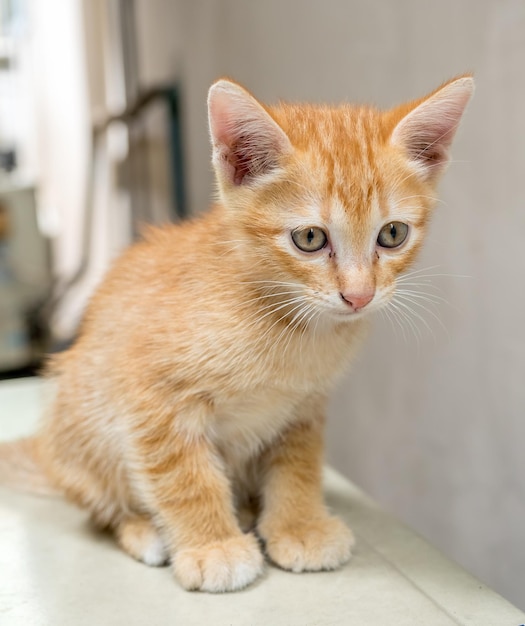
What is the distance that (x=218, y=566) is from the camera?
0.92 meters

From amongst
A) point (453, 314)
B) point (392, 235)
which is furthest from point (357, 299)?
point (453, 314)

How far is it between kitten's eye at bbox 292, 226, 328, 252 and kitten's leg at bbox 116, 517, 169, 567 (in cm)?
45

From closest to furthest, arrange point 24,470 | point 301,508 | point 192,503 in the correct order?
1. point 192,503
2. point 301,508
3. point 24,470

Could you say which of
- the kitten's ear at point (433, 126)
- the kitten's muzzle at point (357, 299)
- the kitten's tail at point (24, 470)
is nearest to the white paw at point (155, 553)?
the kitten's tail at point (24, 470)

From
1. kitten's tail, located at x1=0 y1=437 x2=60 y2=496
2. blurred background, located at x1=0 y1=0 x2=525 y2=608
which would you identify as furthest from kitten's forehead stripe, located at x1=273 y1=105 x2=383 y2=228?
kitten's tail, located at x1=0 y1=437 x2=60 y2=496

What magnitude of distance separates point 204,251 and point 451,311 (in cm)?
62

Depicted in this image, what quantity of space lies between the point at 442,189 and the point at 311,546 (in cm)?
77

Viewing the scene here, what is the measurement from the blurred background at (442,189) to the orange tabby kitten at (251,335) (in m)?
0.39

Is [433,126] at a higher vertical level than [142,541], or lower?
higher

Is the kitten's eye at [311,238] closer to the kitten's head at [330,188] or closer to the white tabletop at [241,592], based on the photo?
the kitten's head at [330,188]

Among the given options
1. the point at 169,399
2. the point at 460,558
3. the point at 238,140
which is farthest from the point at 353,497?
the point at 238,140

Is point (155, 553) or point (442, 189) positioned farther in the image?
point (442, 189)

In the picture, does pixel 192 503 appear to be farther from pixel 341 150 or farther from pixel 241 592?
pixel 341 150

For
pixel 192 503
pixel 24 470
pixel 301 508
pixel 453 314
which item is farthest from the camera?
pixel 453 314
